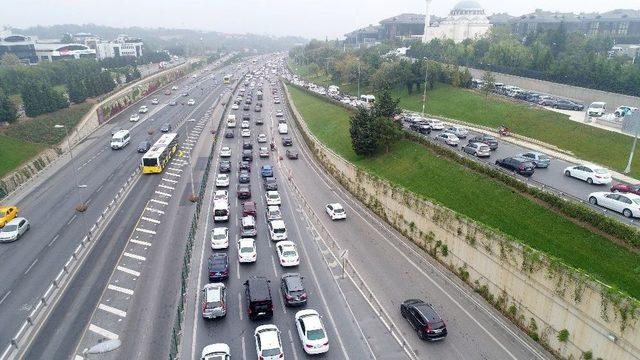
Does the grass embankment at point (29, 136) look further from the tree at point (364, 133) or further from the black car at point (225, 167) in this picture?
the tree at point (364, 133)

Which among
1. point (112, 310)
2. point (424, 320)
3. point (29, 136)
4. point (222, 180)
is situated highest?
point (29, 136)

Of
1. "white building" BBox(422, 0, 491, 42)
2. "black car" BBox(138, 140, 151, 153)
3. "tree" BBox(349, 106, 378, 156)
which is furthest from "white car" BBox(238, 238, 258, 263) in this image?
"white building" BBox(422, 0, 491, 42)

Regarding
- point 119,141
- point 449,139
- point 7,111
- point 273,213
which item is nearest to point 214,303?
point 273,213

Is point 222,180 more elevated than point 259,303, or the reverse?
point 259,303

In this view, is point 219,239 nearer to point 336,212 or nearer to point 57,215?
point 336,212

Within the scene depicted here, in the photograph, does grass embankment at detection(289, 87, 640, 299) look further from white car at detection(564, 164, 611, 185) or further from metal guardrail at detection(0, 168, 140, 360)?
metal guardrail at detection(0, 168, 140, 360)
